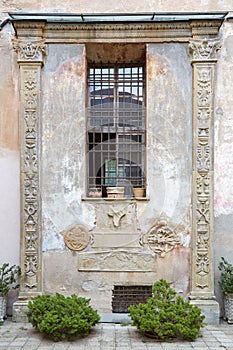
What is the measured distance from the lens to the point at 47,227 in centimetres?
729

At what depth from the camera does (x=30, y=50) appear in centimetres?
721

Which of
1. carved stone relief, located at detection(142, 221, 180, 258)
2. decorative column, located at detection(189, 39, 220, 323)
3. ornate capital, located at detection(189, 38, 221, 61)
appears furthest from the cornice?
carved stone relief, located at detection(142, 221, 180, 258)

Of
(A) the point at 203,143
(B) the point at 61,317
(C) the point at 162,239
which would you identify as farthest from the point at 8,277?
(A) the point at 203,143

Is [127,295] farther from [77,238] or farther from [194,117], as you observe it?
[194,117]

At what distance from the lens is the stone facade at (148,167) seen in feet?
23.6

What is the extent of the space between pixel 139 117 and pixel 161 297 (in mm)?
3230

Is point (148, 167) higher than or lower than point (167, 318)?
higher

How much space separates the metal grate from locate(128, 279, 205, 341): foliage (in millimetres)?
2119

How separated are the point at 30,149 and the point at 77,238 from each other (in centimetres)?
175

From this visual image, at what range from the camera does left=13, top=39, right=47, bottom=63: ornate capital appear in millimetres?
7211

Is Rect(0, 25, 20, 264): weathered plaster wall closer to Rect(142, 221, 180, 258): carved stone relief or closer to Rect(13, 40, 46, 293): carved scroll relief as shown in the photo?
Rect(13, 40, 46, 293): carved scroll relief

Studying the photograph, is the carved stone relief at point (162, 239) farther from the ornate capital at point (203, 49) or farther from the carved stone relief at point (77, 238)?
the ornate capital at point (203, 49)

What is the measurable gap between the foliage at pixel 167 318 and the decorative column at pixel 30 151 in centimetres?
199

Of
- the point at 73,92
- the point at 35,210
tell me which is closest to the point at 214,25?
the point at 73,92
